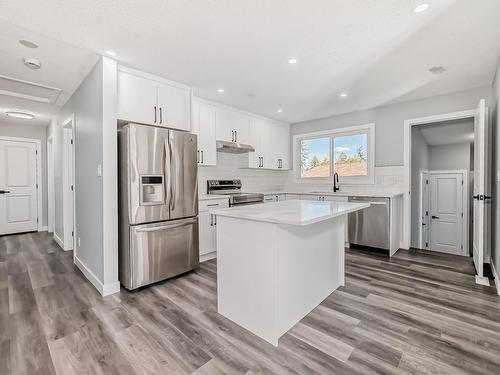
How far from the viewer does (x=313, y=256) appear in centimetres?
225

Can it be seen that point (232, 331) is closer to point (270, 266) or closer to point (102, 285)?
point (270, 266)

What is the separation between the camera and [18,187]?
5.54m

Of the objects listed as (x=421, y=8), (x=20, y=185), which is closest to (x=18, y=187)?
(x=20, y=185)

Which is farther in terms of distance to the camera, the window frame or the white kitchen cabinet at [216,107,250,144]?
the window frame

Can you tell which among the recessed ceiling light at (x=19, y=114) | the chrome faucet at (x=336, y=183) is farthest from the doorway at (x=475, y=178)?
the recessed ceiling light at (x=19, y=114)

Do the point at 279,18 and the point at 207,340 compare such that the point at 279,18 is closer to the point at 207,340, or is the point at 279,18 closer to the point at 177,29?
the point at 177,29

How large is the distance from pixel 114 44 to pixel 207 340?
273 centimetres

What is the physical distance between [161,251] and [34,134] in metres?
5.29

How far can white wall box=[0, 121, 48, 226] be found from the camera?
539 cm

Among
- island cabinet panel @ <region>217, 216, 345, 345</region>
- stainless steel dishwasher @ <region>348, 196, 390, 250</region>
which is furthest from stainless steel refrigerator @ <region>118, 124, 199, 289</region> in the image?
stainless steel dishwasher @ <region>348, 196, 390, 250</region>

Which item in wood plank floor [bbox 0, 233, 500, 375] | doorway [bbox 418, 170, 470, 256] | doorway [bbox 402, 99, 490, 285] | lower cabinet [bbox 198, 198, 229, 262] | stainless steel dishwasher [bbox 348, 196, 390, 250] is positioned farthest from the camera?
doorway [bbox 418, 170, 470, 256]

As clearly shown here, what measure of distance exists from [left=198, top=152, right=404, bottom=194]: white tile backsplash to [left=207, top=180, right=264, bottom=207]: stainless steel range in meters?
0.11

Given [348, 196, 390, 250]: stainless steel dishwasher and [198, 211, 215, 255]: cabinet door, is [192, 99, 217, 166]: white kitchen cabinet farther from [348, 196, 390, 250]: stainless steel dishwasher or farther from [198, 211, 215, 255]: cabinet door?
[348, 196, 390, 250]: stainless steel dishwasher

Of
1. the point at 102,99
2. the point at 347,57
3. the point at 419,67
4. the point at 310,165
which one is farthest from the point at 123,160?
the point at 310,165
